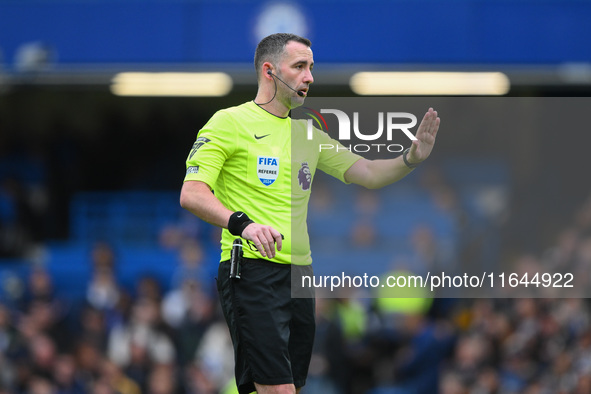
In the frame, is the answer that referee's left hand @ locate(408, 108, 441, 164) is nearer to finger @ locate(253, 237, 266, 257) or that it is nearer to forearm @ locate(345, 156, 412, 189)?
forearm @ locate(345, 156, 412, 189)

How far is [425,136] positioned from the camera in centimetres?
486

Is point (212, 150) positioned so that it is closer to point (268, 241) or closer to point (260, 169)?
point (260, 169)

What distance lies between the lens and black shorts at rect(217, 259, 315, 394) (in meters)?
4.70

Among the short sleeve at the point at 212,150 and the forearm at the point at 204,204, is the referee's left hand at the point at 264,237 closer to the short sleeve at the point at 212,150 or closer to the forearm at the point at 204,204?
the forearm at the point at 204,204

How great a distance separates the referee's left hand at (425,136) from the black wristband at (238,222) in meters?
0.98

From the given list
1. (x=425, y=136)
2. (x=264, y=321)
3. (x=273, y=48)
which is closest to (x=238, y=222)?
(x=264, y=321)

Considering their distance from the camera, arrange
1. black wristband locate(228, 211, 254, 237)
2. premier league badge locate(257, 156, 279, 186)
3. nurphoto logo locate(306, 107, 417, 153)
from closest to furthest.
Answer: black wristband locate(228, 211, 254, 237)
premier league badge locate(257, 156, 279, 186)
nurphoto logo locate(306, 107, 417, 153)

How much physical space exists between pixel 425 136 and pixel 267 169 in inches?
31.7

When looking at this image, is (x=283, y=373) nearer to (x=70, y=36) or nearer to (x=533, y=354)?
(x=533, y=354)

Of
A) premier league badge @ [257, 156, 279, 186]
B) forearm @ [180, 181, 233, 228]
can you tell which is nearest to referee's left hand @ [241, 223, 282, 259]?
forearm @ [180, 181, 233, 228]

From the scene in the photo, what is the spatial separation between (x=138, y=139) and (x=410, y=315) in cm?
556

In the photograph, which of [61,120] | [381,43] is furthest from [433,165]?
[61,120]

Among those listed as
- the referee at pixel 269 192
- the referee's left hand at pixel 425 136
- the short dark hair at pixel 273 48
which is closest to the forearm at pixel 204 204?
the referee at pixel 269 192

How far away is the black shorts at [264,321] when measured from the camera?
470 cm
